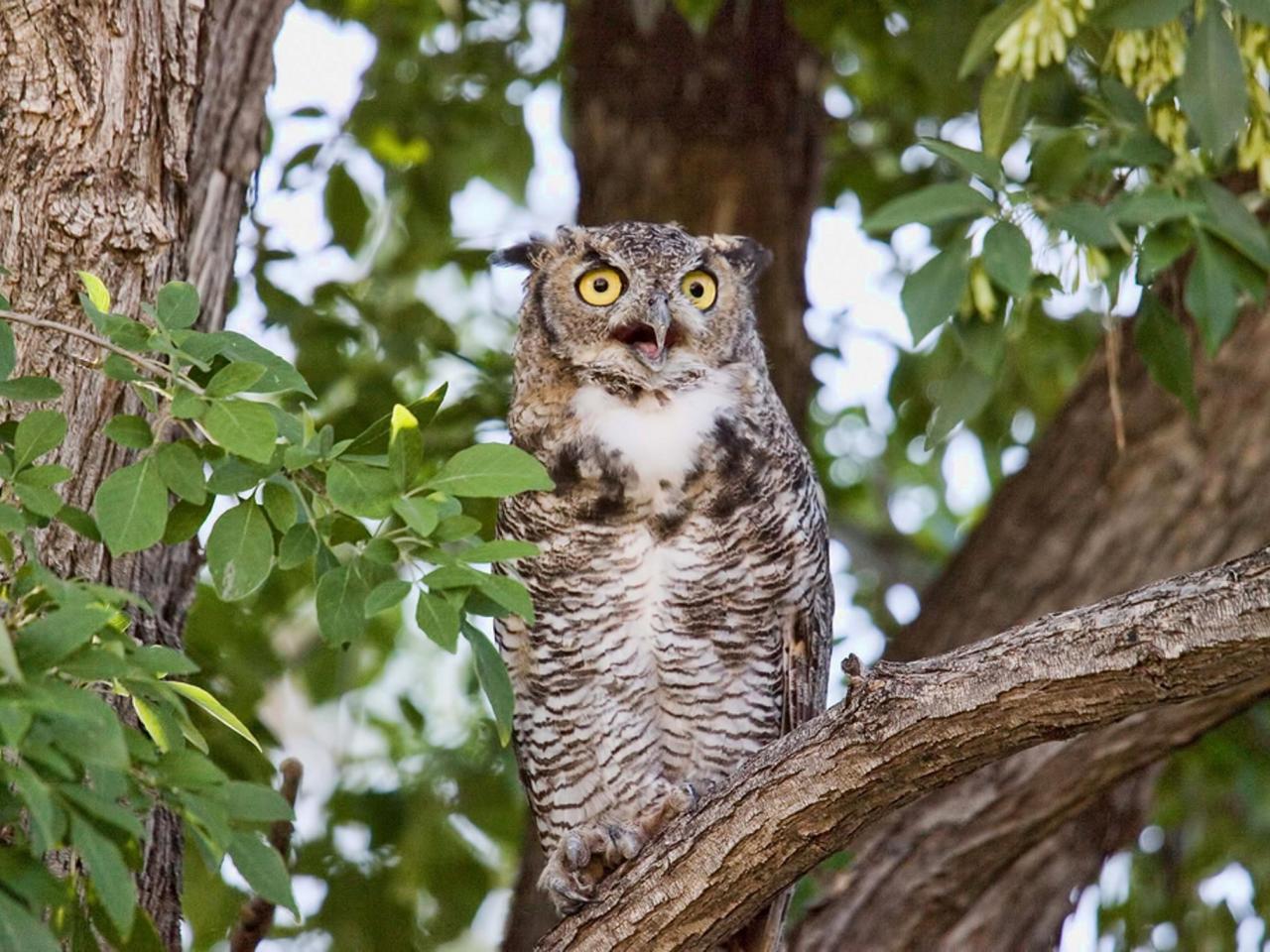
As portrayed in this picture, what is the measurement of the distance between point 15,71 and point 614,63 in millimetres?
2047

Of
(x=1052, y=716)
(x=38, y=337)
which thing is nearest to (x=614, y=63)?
(x=38, y=337)

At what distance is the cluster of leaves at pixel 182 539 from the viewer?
1.57 m

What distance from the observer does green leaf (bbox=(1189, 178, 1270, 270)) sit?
2.67 meters

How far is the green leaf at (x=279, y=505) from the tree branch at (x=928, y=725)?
796mm

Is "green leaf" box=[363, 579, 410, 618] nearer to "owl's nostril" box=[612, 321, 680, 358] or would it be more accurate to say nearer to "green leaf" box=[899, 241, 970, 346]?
"green leaf" box=[899, 241, 970, 346]

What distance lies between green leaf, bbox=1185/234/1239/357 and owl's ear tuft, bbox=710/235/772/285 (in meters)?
0.98

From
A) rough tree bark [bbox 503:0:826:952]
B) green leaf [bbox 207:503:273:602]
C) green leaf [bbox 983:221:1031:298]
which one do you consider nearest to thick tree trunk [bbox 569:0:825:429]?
rough tree bark [bbox 503:0:826:952]

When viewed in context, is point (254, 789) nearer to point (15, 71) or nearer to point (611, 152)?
point (15, 71)

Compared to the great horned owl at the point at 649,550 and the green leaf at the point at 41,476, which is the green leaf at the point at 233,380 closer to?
the green leaf at the point at 41,476

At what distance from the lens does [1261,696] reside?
337 cm

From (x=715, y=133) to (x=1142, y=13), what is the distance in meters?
1.79

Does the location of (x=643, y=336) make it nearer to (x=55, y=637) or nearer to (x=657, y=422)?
(x=657, y=422)

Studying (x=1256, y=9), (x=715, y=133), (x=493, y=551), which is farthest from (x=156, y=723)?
(x=715, y=133)

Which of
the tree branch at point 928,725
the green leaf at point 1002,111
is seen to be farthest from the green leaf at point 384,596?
the green leaf at point 1002,111
